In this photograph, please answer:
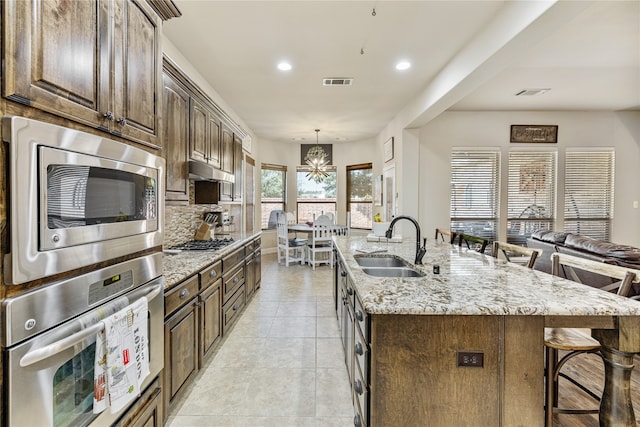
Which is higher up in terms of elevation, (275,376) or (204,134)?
(204,134)

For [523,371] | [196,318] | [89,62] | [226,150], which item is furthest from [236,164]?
[523,371]

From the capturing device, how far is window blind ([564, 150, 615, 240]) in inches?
216

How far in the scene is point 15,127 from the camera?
730mm

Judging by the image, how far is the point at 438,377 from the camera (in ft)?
4.12

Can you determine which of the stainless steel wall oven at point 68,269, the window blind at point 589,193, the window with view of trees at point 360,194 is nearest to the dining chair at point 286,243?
the window with view of trees at point 360,194

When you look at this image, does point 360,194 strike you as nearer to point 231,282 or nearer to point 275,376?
point 231,282

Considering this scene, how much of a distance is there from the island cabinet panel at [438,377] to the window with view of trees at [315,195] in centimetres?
665

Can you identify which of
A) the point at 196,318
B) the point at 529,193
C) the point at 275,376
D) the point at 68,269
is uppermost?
the point at 529,193

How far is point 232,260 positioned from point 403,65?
297 cm

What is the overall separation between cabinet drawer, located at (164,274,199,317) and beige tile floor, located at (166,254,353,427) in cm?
Answer: 74

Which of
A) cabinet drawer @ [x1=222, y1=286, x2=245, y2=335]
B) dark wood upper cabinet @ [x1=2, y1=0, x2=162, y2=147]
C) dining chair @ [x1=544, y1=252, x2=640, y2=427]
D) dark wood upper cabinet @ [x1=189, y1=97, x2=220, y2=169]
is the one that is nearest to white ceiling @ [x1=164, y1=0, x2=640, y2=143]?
dark wood upper cabinet @ [x1=189, y1=97, x2=220, y2=169]

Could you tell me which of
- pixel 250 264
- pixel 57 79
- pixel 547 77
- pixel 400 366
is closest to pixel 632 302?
pixel 400 366

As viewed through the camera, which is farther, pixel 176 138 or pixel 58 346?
pixel 176 138

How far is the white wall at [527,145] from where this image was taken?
538 centimetres
